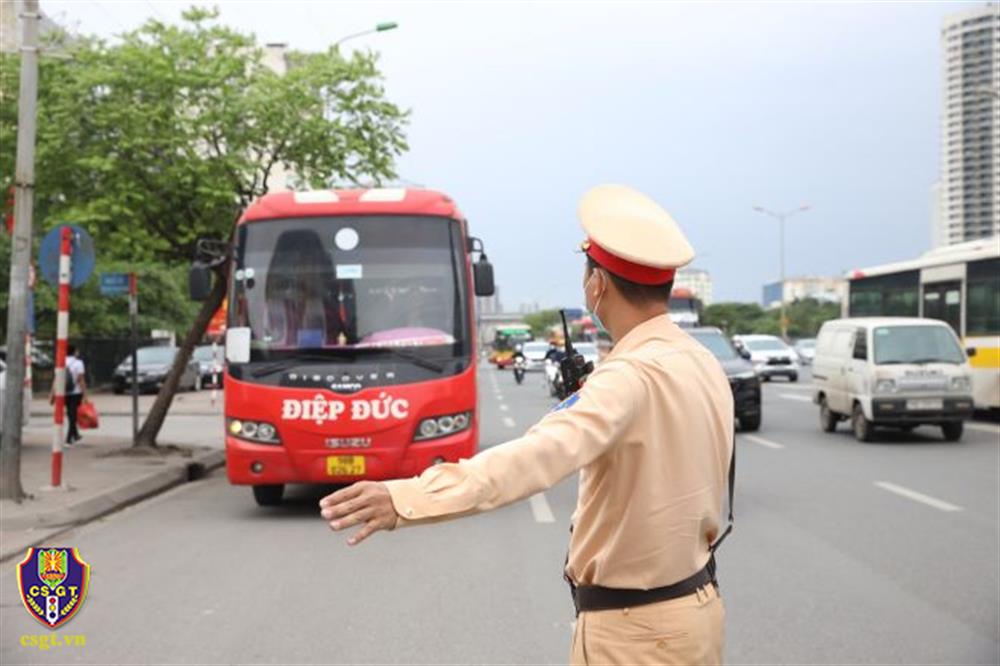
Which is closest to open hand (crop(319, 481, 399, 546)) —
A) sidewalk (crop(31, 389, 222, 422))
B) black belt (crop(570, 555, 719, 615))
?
black belt (crop(570, 555, 719, 615))

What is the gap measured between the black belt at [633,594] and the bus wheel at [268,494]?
8872 millimetres

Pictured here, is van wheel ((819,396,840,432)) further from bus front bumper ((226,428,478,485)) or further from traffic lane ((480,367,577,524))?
bus front bumper ((226,428,478,485))

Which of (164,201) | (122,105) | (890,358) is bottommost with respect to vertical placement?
(890,358)

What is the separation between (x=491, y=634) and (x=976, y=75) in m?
52.2

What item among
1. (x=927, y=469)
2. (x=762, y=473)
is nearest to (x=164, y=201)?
(x=762, y=473)

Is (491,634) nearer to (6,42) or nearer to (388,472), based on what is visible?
(388,472)

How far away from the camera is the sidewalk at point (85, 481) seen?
9.59 metres

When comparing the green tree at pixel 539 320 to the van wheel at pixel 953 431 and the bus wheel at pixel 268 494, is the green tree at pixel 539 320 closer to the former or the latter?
the van wheel at pixel 953 431

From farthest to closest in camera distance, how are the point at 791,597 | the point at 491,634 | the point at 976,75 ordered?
the point at 976,75
the point at 791,597
the point at 491,634

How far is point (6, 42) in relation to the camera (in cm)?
1855

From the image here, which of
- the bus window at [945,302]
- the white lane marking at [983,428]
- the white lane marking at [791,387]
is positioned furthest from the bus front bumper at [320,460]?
the white lane marking at [791,387]

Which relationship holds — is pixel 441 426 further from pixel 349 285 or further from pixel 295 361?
pixel 349 285

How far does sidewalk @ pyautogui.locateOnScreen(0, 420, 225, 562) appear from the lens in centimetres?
959

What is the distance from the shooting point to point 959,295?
21406mm
